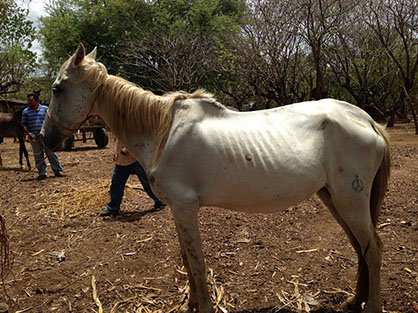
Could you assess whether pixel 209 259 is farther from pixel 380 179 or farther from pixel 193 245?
pixel 380 179

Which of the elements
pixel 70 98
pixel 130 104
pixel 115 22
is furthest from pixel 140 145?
pixel 115 22

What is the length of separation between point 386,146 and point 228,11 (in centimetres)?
2259

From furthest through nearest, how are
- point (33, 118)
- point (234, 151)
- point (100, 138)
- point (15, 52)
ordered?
1. point (15, 52)
2. point (100, 138)
3. point (33, 118)
4. point (234, 151)

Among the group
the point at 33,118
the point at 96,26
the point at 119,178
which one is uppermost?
the point at 96,26

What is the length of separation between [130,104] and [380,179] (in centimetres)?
218

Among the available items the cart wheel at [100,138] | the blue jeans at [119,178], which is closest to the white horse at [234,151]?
the blue jeans at [119,178]

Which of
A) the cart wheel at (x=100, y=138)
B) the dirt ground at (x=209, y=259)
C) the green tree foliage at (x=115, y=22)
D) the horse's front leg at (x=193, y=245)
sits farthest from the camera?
the green tree foliage at (x=115, y=22)

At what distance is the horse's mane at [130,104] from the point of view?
233 cm

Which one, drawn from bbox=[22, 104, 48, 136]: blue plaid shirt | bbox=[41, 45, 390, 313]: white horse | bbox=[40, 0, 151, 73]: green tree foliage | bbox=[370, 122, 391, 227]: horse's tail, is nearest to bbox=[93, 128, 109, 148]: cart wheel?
bbox=[22, 104, 48, 136]: blue plaid shirt

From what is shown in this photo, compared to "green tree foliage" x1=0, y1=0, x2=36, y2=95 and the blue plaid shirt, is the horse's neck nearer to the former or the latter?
the blue plaid shirt

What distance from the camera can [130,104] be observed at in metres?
2.37

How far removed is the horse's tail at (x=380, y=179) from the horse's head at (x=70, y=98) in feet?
7.99

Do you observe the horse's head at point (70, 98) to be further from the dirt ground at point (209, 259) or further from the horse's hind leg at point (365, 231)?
the horse's hind leg at point (365, 231)

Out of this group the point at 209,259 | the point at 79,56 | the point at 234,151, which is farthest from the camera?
the point at 209,259
